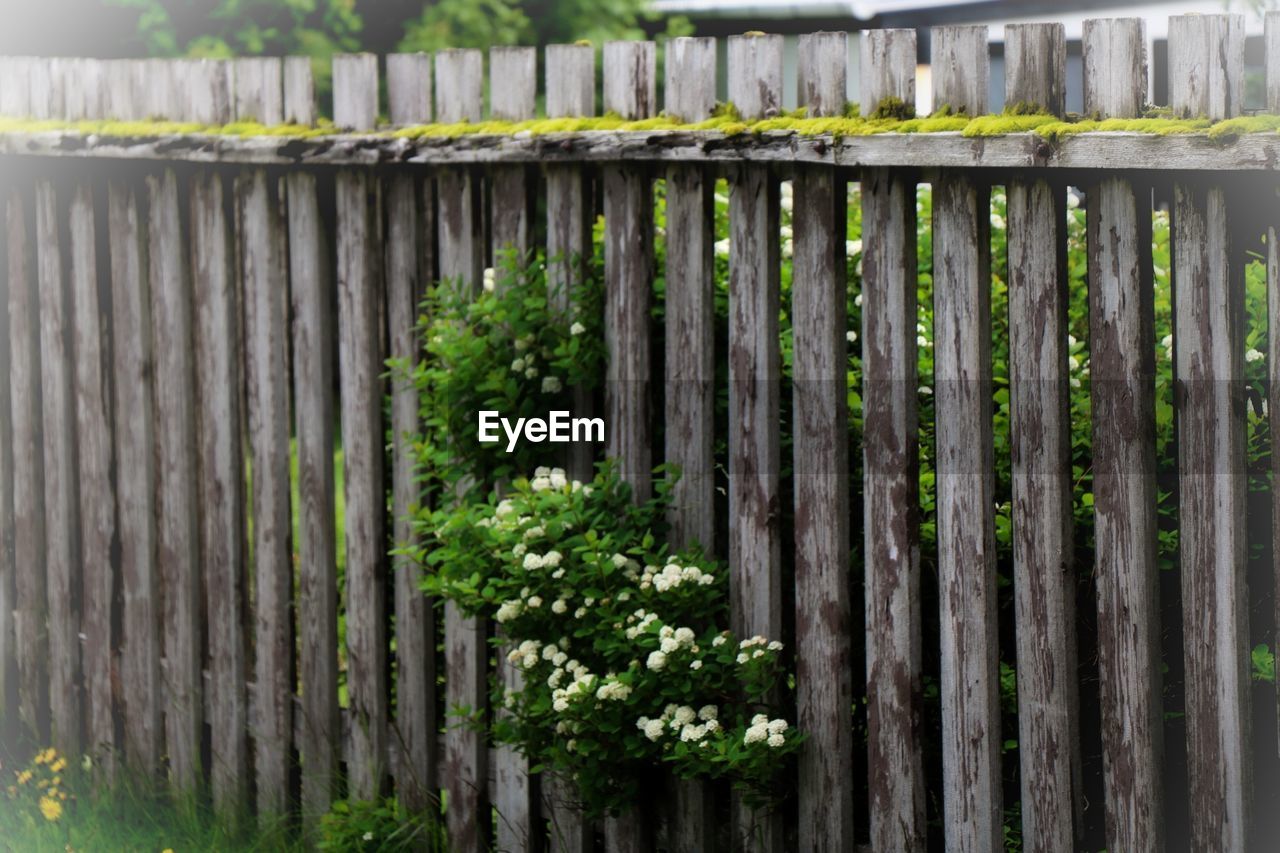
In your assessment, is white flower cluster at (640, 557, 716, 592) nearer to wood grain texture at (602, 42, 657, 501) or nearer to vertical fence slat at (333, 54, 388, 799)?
wood grain texture at (602, 42, 657, 501)

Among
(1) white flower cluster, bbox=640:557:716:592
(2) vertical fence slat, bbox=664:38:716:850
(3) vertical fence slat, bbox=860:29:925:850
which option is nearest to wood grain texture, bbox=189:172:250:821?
(2) vertical fence slat, bbox=664:38:716:850

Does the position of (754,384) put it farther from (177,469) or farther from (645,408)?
(177,469)

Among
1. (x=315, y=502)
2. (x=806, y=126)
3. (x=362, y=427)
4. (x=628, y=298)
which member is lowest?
(x=315, y=502)

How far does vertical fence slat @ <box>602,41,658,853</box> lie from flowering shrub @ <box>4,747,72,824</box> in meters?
2.18

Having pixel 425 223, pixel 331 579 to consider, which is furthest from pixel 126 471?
pixel 425 223

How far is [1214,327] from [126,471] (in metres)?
3.82

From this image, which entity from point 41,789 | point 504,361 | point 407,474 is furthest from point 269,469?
point 41,789

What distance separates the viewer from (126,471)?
5.60 metres

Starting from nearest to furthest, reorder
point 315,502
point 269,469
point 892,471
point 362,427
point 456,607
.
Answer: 1. point 892,471
2. point 456,607
3. point 362,427
4. point 315,502
5. point 269,469

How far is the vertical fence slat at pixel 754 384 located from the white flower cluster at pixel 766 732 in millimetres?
247

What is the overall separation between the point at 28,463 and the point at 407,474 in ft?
7.32

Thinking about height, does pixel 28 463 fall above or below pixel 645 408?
below

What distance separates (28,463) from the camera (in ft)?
19.9

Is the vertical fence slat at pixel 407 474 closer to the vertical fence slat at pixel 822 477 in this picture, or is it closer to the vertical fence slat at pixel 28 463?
the vertical fence slat at pixel 822 477
